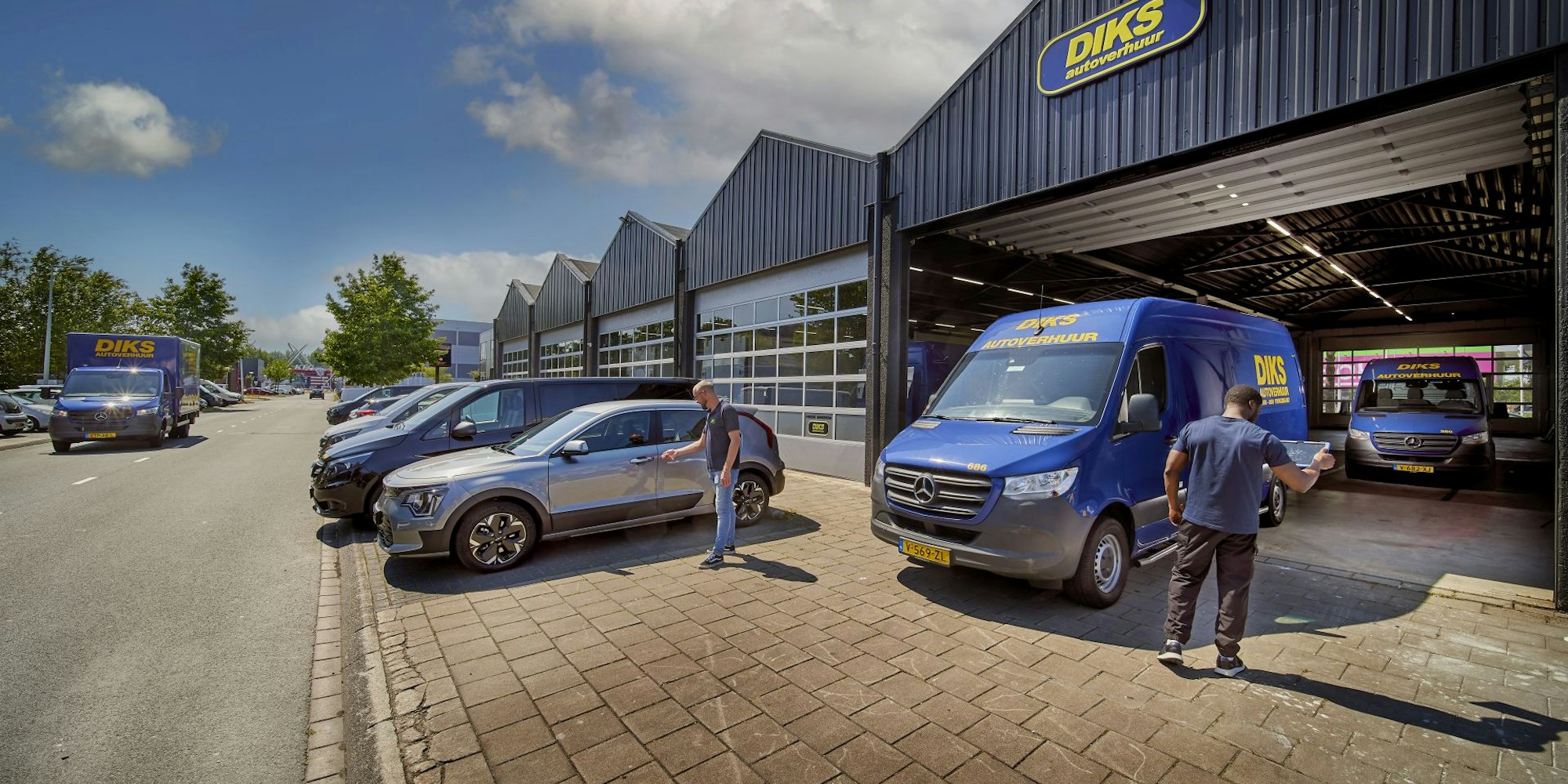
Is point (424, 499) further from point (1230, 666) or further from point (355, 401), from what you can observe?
point (355, 401)

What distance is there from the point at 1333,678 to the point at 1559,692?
1.15m

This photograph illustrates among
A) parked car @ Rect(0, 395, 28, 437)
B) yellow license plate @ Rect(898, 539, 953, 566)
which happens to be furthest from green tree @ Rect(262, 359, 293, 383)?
yellow license plate @ Rect(898, 539, 953, 566)

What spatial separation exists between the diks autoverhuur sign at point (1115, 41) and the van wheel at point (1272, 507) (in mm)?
5073

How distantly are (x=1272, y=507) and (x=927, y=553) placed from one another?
17.6 feet

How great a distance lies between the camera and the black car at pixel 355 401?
22938 millimetres

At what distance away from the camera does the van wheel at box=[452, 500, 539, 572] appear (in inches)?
228

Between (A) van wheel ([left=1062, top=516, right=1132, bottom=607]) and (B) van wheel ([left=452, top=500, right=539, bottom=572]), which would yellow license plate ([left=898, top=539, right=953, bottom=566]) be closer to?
(A) van wheel ([left=1062, top=516, right=1132, bottom=607])

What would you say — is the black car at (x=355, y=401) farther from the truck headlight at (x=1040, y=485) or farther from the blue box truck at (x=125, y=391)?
the truck headlight at (x=1040, y=485)

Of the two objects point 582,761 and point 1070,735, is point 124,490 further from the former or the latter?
point 1070,735

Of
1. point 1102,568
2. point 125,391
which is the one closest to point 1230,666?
point 1102,568

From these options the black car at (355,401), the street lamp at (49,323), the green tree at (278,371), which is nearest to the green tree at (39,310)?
the street lamp at (49,323)

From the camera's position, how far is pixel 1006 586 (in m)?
5.41

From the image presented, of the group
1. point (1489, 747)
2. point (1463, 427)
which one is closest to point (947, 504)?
point (1489, 747)

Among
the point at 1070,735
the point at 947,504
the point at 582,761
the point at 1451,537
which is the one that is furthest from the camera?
the point at 1451,537
